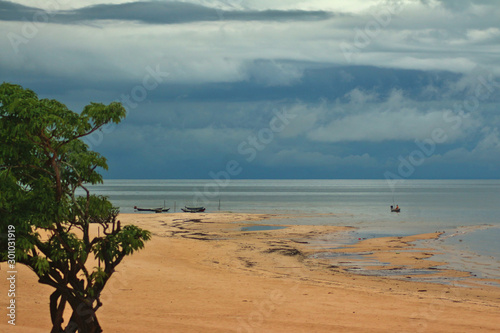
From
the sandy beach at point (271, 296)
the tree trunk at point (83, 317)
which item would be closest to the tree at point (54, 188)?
the tree trunk at point (83, 317)

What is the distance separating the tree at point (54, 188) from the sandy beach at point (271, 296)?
6.09 m

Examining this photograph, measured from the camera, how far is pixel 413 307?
81.2 ft

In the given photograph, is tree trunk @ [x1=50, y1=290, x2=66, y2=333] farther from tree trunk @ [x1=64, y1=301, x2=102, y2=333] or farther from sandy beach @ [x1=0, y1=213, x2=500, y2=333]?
sandy beach @ [x1=0, y1=213, x2=500, y2=333]

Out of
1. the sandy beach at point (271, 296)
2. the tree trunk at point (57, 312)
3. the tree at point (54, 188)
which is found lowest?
the sandy beach at point (271, 296)

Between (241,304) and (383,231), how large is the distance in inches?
1975

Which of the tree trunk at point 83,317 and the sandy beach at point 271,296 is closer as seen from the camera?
the tree trunk at point 83,317

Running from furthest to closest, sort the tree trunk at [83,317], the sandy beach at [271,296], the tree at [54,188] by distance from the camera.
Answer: the sandy beach at [271,296] < the tree trunk at [83,317] < the tree at [54,188]

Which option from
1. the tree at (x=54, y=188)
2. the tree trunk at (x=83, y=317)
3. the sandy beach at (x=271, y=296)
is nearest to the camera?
the tree at (x=54, y=188)

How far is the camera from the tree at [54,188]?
40.8ft

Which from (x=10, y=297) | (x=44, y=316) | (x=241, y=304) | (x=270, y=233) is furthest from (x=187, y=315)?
(x=270, y=233)

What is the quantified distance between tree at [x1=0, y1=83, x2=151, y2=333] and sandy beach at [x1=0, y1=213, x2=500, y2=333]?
6095mm

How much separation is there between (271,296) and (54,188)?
15.3 metres

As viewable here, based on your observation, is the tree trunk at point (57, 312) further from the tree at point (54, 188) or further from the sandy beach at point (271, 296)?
the sandy beach at point (271, 296)

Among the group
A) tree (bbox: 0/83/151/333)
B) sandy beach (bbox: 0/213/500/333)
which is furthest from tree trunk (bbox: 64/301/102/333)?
sandy beach (bbox: 0/213/500/333)
